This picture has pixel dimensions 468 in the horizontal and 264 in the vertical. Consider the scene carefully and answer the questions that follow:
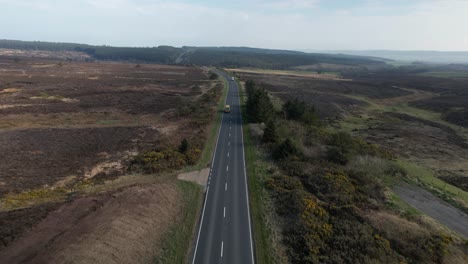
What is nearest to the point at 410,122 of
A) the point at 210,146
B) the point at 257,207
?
the point at 210,146

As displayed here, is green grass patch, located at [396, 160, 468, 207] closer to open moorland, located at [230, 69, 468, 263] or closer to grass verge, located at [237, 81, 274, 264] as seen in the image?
open moorland, located at [230, 69, 468, 263]

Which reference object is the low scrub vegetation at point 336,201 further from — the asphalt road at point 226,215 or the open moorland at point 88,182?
the open moorland at point 88,182

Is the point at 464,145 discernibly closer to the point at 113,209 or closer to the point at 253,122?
the point at 253,122

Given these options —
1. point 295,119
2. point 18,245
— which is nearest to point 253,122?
point 295,119

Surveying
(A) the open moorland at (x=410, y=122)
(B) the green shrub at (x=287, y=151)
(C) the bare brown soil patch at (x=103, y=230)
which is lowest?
(A) the open moorland at (x=410, y=122)

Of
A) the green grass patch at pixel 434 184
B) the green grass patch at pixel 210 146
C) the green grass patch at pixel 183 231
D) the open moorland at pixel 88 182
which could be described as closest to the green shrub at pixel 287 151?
the green grass patch at pixel 210 146

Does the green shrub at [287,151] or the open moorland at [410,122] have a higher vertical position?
the green shrub at [287,151]

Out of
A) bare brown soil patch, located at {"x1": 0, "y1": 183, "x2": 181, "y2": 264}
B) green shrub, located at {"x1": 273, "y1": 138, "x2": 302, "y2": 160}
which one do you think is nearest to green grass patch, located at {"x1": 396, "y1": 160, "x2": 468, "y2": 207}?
green shrub, located at {"x1": 273, "y1": 138, "x2": 302, "y2": 160}

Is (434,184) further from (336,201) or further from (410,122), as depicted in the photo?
(410,122)
